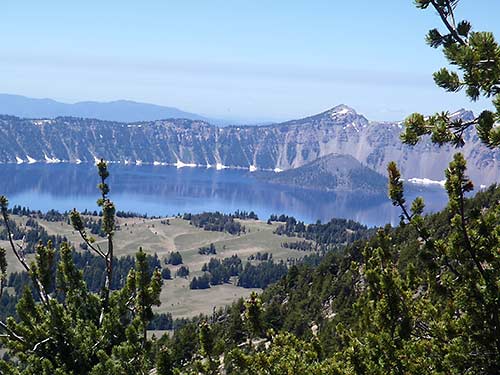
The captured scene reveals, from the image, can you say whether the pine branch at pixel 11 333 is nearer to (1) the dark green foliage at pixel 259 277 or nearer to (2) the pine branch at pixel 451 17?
(2) the pine branch at pixel 451 17

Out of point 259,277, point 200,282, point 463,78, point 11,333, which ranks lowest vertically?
point 200,282

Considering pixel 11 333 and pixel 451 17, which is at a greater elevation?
pixel 451 17

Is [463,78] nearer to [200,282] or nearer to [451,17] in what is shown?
[451,17]

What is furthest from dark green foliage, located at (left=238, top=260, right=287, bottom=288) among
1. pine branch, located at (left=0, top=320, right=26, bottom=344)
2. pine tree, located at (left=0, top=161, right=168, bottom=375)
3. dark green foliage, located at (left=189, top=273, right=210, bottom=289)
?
pine branch, located at (left=0, top=320, right=26, bottom=344)

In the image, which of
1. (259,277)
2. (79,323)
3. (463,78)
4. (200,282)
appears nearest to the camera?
(463,78)

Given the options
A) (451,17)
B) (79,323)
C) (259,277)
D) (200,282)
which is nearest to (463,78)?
(451,17)

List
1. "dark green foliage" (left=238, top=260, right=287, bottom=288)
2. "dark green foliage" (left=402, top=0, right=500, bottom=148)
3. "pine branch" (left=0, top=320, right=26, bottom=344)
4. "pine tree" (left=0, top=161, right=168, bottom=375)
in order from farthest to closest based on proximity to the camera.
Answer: "dark green foliage" (left=238, top=260, right=287, bottom=288) < "pine tree" (left=0, top=161, right=168, bottom=375) < "pine branch" (left=0, top=320, right=26, bottom=344) < "dark green foliage" (left=402, top=0, right=500, bottom=148)

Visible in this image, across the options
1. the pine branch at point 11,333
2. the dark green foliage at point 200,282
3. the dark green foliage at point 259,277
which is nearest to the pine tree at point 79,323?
the pine branch at point 11,333

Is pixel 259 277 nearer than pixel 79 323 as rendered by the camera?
No

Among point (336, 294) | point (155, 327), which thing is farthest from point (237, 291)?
point (336, 294)

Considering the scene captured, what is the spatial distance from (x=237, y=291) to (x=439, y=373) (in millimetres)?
180737

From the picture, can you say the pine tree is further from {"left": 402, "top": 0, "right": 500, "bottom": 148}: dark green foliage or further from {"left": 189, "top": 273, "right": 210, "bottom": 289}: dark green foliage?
{"left": 189, "top": 273, "right": 210, "bottom": 289}: dark green foliage

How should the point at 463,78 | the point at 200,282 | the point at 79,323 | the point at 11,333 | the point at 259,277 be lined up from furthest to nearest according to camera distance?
the point at 259,277 < the point at 200,282 < the point at 79,323 < the point at 11,333 < the point at 463,78

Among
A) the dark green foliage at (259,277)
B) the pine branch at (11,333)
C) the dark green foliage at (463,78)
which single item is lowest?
the dark green foliage at (259,277)
